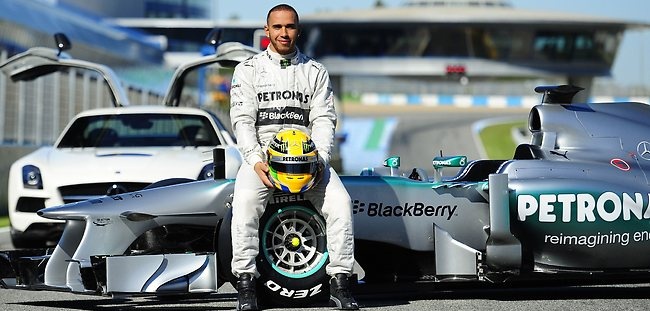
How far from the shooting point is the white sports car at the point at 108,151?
11516 mm

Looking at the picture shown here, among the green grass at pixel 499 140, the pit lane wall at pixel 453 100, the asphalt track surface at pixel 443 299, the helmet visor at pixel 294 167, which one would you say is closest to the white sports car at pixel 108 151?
the asphalt track surface at pixel 443 299

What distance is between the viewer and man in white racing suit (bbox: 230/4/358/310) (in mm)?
7039

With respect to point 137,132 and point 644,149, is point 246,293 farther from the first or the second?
point 137,132

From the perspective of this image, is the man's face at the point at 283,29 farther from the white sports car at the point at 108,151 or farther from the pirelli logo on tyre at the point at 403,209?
the white sports car at the point at 108,151

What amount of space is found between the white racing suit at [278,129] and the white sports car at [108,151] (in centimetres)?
353

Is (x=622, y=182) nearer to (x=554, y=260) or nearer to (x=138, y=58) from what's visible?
(x=554, y=260)

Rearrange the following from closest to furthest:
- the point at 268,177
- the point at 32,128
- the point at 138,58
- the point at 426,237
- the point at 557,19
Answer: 1. the point at 268,177
2. the point at 426,237
3. the point at 32,128
4. the point at 138,58
5. the point at 557,19

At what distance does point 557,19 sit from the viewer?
108562 mm

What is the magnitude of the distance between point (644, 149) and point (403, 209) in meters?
1.63

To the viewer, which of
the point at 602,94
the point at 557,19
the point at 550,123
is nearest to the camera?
the point at 550,123

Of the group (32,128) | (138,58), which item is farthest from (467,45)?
(32,128)

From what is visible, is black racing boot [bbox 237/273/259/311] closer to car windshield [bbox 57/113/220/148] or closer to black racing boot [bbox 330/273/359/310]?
black racing boot [bbox 330/273/359/310]

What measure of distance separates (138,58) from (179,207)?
3544 cm

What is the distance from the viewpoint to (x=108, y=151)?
12.3 meters
